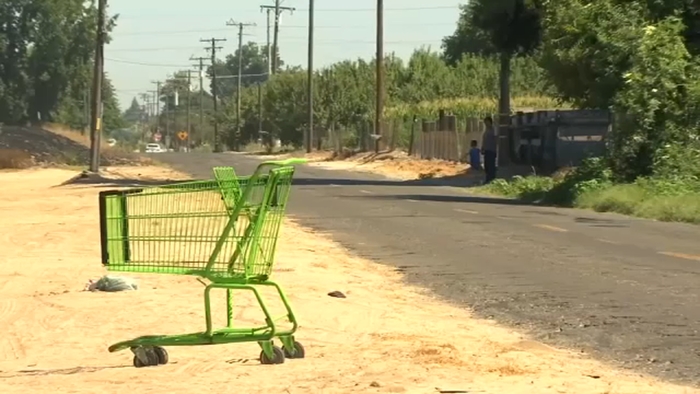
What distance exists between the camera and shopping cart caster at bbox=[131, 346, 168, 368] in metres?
9.48

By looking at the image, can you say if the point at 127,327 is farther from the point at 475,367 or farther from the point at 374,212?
the point at 374,212

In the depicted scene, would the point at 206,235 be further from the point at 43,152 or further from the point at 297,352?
the point at 43,152

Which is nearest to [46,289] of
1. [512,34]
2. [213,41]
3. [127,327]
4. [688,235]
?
[127,327]

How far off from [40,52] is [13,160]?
42.8 metres

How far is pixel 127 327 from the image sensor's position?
11.2 metres

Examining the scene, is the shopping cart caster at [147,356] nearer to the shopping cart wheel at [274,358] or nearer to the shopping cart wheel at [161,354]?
the shopping cart wheel at [161,354]

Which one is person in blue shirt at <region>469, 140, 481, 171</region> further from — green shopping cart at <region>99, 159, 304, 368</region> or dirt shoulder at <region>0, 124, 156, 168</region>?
green shopping cart at <region>99, 159, 304, 368</region>

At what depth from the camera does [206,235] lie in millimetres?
9141

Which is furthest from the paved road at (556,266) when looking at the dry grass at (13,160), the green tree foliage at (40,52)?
the green tree foliage at (40,52)

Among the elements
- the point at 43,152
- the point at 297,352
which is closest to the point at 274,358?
the point at 297,352

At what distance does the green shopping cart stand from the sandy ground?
21 centimetres

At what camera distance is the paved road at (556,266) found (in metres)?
10.9

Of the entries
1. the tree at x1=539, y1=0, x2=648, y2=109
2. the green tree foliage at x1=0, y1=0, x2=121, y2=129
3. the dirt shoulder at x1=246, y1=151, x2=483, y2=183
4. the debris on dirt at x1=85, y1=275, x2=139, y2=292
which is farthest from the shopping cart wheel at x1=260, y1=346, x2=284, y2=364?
the green tree foliage at x1=0, y1=0, x2=121, y2=129

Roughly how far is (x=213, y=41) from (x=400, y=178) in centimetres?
9440
